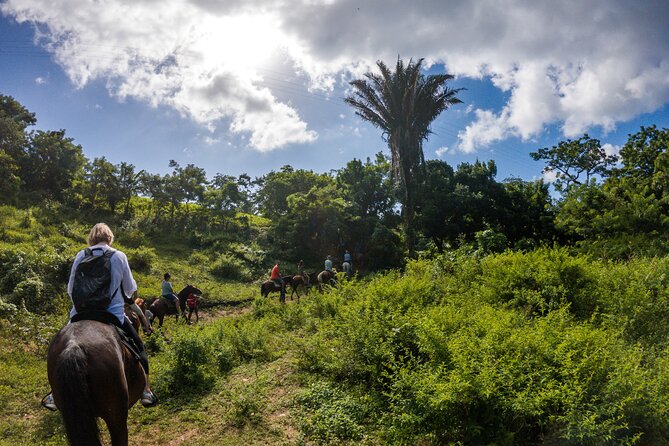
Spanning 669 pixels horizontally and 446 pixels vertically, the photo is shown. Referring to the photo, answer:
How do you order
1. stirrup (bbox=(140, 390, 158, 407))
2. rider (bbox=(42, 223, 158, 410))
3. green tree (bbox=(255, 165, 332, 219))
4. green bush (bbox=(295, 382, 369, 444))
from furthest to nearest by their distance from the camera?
green tree (bbox=(255, 165, 332, 219)) < green bush (bbox=(295, 382, 369, 444)) < stirrup (bbox=(140, 390, 158, 407)) < rider (bbox=(42, 223, 158, 410))

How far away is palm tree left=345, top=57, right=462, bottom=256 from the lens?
21.6 meters

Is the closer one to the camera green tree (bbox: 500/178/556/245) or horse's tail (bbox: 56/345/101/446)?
horse's tail (bbox: 56/345/101/446)

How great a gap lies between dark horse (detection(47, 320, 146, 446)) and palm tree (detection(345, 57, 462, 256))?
18.6m

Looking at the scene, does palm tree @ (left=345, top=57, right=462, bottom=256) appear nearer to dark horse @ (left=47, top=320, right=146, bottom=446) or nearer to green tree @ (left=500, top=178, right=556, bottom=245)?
green tree @ (left=500, top=178, right=556, bottom=245)

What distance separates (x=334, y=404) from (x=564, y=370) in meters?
3.08

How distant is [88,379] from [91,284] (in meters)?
1.06

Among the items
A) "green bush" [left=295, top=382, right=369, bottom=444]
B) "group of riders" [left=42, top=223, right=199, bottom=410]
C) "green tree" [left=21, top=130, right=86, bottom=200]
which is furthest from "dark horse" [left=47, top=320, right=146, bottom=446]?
"green tree" [left=21, top=130, right=86, bottom=200]

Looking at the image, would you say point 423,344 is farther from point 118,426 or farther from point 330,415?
point 118,426

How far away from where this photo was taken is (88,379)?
11.3ft

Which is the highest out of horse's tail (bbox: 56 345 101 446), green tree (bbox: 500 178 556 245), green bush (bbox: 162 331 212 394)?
green tree (bbox: 500 178 556 245)

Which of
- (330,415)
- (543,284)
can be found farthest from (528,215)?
(330,415)

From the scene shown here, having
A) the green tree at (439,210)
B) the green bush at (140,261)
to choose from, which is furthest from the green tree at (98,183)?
the green tree at (439,210)

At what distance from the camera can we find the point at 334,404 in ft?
18.0

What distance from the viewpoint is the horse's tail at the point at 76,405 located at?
3199 millimetres
